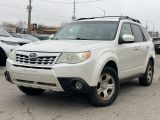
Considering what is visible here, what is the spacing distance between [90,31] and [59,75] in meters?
1.88

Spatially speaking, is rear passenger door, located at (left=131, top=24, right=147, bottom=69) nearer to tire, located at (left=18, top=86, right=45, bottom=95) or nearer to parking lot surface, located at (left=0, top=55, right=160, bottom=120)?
parking lot surface, located at (left=0, top=55, right=160, bottom=120)

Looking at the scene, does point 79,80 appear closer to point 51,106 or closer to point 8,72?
point 51,106

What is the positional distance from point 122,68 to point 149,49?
1.91 m

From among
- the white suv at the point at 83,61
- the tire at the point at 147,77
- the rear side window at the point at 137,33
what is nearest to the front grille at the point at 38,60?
the white suv at the point at 83,61

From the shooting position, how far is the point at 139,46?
7871 mm

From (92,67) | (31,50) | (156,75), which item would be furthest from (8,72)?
(156,75)

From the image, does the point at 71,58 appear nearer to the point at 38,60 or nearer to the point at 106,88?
the point at 38,60

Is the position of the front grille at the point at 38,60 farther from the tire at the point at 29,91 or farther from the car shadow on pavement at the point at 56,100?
the tire at the point at 29,91

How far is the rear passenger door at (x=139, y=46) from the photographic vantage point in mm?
7762

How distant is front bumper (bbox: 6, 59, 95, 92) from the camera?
560 centimetres

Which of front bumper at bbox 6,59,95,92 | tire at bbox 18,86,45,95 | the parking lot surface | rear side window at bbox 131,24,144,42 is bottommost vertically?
the parking lot surface

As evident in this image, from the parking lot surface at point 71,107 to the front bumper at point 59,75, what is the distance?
0.44m

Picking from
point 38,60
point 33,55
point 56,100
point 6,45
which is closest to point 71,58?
point 38,60

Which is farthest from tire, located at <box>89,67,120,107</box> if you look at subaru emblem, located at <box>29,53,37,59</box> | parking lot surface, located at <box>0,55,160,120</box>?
subaru emblem, located at <box>29,53,37,59</box>
